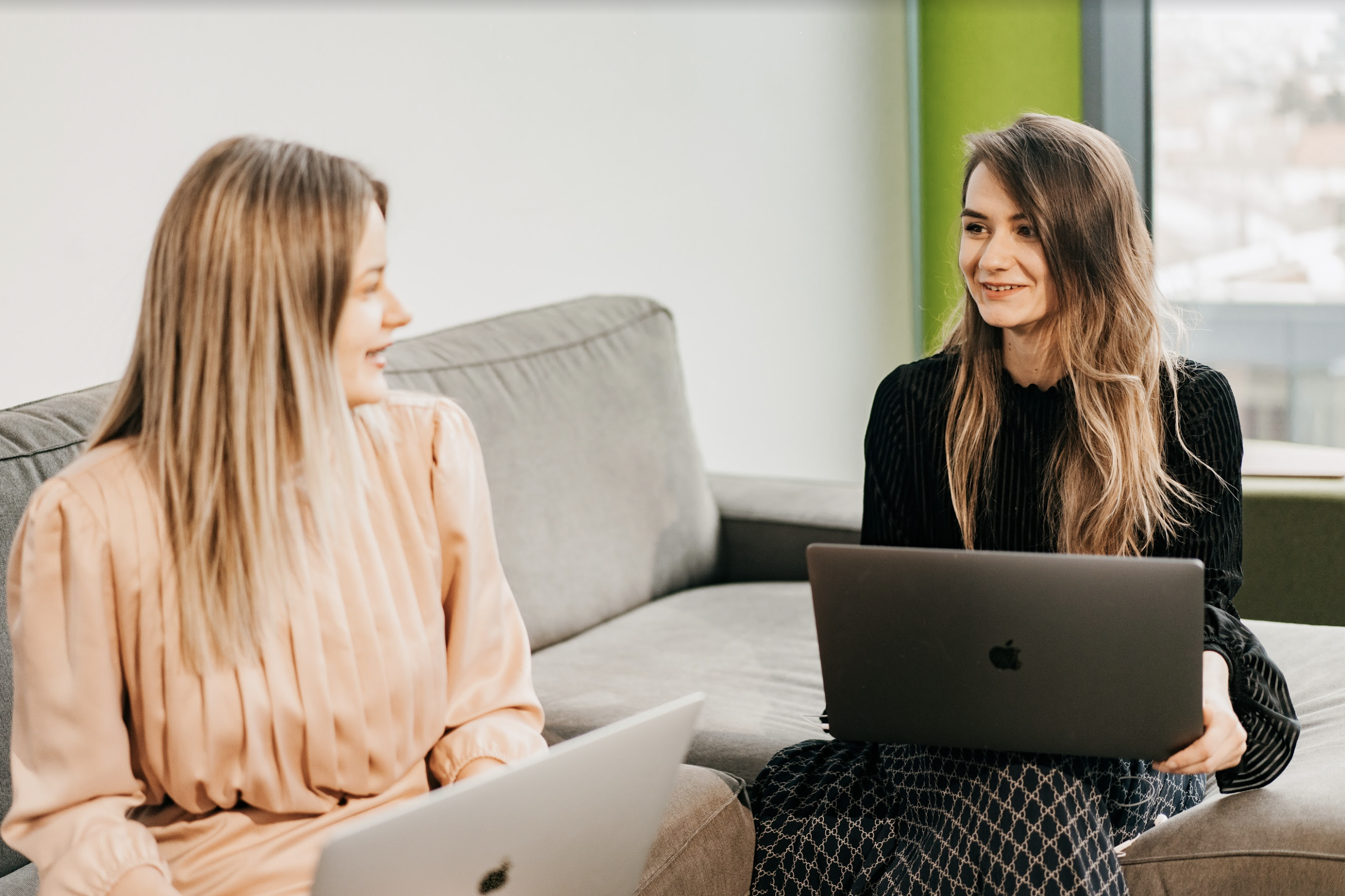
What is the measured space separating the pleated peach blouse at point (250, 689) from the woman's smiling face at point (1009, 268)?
704 mm

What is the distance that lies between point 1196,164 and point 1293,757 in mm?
2578

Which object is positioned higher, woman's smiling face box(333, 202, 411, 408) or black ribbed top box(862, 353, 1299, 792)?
woman's smiling face box(333, 202, 411, 408)

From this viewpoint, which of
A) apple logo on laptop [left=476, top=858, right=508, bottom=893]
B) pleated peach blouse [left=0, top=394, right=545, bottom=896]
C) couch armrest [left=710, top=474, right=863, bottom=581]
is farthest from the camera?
couch armrest [left=710, top=474, right=863, bottom=581]

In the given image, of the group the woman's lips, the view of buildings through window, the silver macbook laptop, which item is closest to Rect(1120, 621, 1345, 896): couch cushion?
the silver macbook laptop

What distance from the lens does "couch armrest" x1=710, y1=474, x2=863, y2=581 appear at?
2307mm

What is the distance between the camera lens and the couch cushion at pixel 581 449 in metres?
1.96

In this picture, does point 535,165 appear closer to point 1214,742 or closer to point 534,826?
point 1214,742

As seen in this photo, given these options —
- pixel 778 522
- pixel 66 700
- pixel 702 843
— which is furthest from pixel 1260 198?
pixel 66 700

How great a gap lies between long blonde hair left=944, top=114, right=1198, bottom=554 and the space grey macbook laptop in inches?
13.7

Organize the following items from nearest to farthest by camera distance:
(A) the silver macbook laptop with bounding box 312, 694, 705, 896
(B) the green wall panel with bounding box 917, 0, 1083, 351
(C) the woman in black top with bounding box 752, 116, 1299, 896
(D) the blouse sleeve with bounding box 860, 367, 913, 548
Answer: (A) the silver macbook laptop with bounding box 312, 694, 705, 896
(C) the woman in black top with bounding box 752, 116, 1299, 896
(D) the blouse sleeve with bounding box 860, 367, 913, 548
(B) the green wall panel with bounding box 917, 0, 1083, 351

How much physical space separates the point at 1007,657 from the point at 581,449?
1073 mm

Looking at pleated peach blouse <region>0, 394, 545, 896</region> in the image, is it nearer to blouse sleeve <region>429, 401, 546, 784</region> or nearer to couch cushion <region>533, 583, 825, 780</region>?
blouse sleeve <region>429, 401, 546, 784</region>

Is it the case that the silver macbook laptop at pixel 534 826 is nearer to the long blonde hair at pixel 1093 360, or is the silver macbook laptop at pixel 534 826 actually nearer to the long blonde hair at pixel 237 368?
the long blonde hair at pixel 237 368

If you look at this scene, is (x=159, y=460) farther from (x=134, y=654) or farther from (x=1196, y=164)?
(x=1196, y=164)
